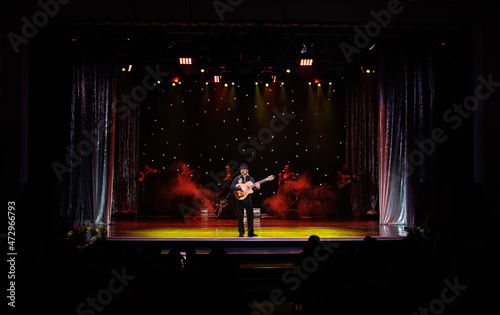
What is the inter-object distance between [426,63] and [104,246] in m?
8.37

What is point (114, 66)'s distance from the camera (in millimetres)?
11383

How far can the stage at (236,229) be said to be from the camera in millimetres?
9109

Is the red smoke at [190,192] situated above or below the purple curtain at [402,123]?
below

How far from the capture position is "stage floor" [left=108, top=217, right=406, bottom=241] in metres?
9.18

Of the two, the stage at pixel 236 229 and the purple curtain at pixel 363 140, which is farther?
the purple curtain at pixel 363 140

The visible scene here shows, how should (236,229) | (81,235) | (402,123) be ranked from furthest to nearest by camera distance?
(402,123) < (236,229) < (81,235)

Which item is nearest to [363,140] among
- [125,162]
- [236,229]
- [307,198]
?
[307,198]

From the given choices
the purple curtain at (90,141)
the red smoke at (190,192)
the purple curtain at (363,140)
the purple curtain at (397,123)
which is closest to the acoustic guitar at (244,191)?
the purple curtain at (90,141)

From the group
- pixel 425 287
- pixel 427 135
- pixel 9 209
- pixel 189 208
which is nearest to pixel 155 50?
pixel 9 209

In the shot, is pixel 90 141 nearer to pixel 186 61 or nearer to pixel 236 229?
pixel 186 61

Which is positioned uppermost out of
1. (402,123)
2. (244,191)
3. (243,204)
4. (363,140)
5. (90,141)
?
(402,123)

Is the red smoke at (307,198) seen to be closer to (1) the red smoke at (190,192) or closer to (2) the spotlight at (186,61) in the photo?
(1) the red smoke at (190,192)

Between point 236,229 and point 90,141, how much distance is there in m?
3.94

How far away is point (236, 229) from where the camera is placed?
10.9 metres
